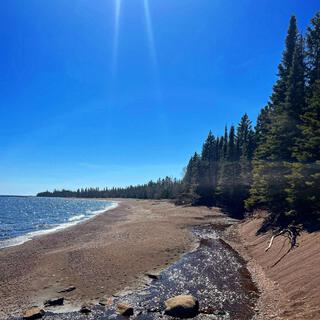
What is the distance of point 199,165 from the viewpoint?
284 feet

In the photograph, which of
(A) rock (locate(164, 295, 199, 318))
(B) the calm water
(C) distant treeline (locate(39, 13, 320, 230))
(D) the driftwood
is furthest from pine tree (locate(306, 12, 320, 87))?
(B) the calm water

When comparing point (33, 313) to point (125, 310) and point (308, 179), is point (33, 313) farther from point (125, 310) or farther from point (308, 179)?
point (308, 179)

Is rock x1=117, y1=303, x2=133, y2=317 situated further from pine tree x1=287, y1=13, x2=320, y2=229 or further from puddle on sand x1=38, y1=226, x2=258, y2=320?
pine tree x1=287, y1=13, x2=320, y2=229

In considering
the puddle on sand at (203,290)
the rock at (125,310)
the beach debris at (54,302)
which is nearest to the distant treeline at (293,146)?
the puddle on sand at (203,290)

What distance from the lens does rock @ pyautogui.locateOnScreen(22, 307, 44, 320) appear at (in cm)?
1179

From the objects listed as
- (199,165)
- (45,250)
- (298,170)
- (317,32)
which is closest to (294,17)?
(317,32)

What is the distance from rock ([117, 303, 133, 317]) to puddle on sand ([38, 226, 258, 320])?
0.76 ft

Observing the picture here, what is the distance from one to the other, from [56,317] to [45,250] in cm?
1528

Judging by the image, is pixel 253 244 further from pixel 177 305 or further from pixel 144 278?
pixel 177 305

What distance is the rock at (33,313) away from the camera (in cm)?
1179

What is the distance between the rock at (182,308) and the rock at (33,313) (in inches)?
201

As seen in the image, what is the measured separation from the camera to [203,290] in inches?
597

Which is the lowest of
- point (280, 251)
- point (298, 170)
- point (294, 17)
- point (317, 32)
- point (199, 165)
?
point (280, 251)

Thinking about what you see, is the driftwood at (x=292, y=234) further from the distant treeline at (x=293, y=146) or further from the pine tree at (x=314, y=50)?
the pine tree at (x=314, y=50)
